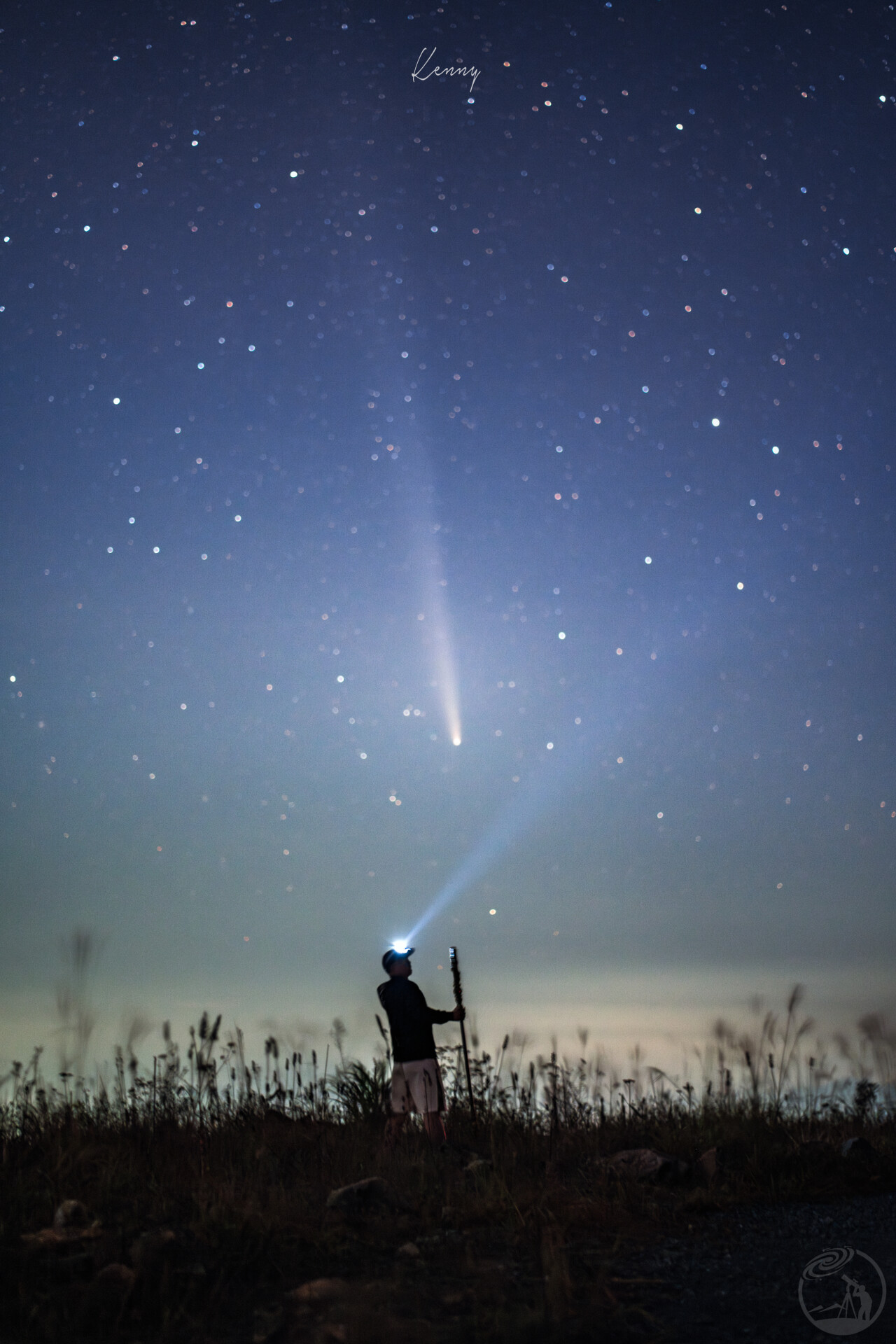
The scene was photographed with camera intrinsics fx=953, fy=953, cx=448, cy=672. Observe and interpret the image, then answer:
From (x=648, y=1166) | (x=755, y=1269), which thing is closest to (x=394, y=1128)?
(x=648, y=1166)

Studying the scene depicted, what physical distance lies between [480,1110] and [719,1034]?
8.45 ft

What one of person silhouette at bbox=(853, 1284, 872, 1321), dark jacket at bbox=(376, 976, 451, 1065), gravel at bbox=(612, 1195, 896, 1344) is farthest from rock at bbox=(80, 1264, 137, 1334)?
dark jacket at bbox=(376, 976, 451, 1065)

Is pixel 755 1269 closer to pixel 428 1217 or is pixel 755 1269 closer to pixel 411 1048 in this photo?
pixel 428 1217

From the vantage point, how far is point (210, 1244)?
17.0ft

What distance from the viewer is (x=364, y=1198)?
598 centimetres

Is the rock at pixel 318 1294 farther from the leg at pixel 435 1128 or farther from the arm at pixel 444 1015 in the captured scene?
the arm at pixel 444 1015

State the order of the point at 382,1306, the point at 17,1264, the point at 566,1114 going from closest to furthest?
the point at 382,1306 < the point at 17,1264 < the point at 566,1114

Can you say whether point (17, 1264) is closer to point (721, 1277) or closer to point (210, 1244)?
point (210, 1244)

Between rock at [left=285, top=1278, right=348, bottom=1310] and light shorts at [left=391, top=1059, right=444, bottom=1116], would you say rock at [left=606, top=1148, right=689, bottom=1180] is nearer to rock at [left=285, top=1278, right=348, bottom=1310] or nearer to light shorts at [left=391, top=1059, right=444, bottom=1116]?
light shorts at [left=391, top=1059, right=444, bottom=1116]

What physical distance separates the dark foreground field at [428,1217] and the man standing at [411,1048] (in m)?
0.35

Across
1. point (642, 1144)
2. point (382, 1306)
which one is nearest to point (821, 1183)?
point (642, 1144)

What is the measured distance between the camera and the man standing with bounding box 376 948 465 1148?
28.8 feet

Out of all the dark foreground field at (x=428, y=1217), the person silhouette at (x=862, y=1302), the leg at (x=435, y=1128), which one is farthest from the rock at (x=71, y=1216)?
the person silhouette at (x=862, y=1302)

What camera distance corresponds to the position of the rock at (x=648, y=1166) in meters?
7.09
